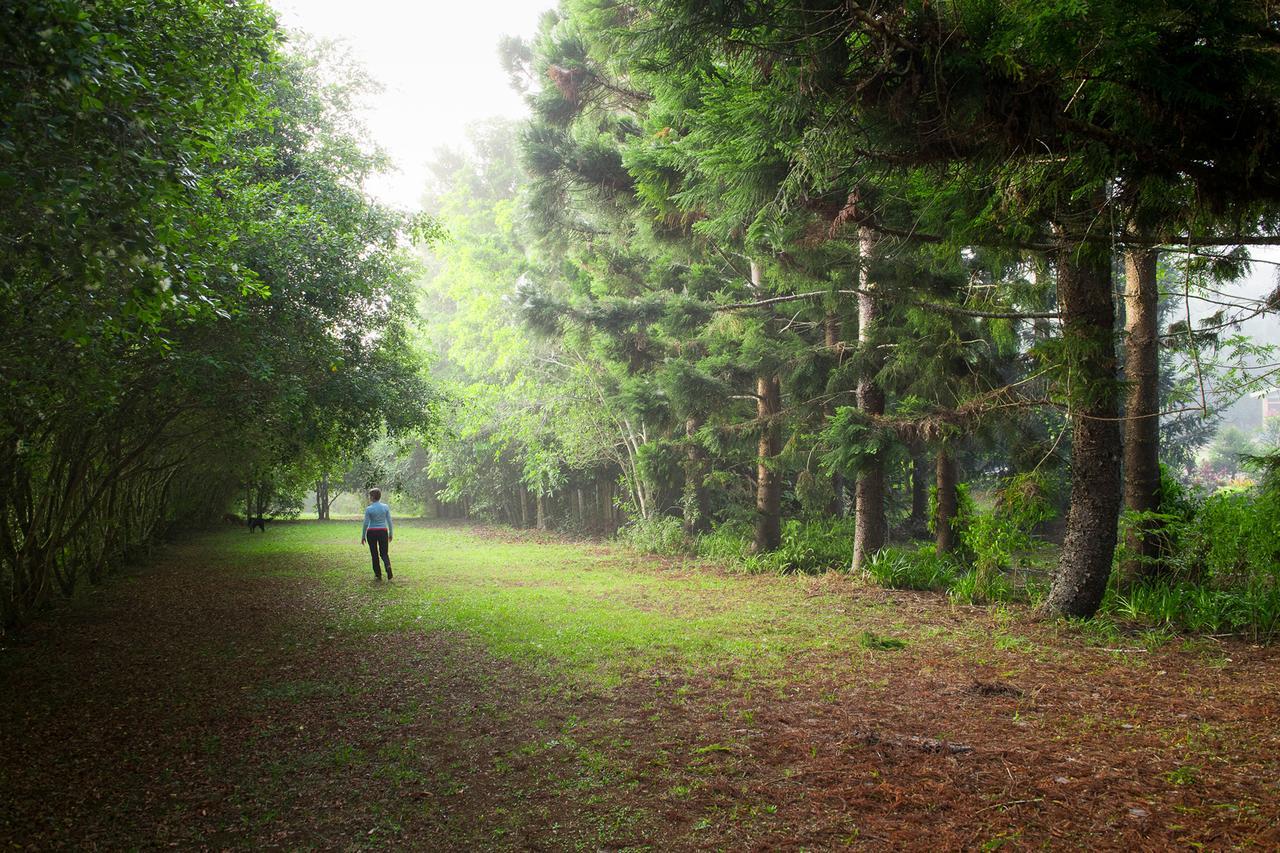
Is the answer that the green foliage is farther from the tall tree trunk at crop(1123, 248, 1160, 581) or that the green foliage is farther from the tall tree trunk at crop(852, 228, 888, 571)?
the tall tree trunk at crop(852, 228, 888, 571)

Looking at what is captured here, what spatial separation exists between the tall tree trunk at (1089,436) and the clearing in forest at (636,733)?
60 cm

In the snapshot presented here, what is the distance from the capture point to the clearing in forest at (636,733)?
11.0 ft

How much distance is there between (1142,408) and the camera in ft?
26.3

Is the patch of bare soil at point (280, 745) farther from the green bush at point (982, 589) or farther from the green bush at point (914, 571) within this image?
the green bush at point (914, 571)

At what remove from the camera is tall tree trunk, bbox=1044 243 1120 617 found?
21.2ft

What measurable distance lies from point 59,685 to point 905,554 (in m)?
9.90

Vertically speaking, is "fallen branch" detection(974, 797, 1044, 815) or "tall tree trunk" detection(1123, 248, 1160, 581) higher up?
"tall tree trunk" detection(1123, 248, 1160, 581)

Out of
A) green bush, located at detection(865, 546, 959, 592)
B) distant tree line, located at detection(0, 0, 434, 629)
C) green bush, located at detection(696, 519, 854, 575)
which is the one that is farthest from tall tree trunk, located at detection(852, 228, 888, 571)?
distant tree line, located at detection(0, 0, 434, 629)

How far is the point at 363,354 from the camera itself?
10070 millimetres

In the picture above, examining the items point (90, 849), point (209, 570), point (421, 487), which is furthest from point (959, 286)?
point (421, 487)

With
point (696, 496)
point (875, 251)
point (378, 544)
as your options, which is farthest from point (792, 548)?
point (378, 544)

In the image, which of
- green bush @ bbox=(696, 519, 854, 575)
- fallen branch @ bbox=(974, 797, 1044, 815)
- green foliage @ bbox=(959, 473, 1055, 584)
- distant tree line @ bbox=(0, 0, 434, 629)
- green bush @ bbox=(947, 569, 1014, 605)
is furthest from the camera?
green bush @ bbox=(696, 519, 854, 575)

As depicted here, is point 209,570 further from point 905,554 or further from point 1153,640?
point 1153,640

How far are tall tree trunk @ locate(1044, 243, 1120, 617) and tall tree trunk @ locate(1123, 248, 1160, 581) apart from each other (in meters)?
1.21
